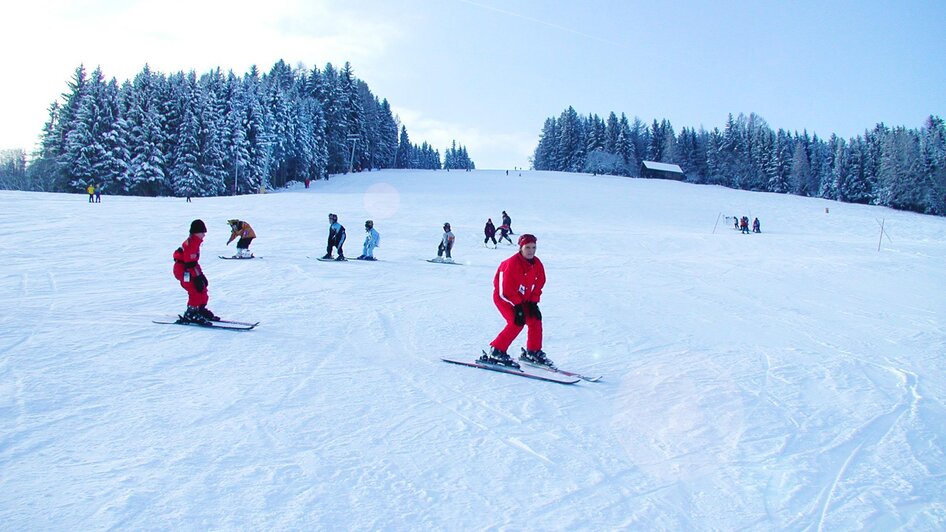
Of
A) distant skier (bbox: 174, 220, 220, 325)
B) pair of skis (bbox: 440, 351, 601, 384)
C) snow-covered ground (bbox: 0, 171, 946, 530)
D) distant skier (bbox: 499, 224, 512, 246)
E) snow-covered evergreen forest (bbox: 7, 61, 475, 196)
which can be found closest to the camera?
snow-covered ground (bbox: 0, 171, 946, 530)

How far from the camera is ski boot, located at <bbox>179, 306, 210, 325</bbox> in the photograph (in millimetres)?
7949

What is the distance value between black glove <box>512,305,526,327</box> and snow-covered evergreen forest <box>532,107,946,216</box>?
273 feet

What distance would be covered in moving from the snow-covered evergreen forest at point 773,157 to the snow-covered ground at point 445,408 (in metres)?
72.0

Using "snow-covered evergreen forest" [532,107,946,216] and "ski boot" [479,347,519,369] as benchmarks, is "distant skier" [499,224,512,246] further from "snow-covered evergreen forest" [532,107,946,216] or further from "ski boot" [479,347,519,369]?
"snow-covered evergreen forest" [532,107,946,216]

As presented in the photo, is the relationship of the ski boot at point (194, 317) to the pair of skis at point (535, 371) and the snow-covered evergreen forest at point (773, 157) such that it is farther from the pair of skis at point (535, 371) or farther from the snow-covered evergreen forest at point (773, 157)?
the snow-covered evergreen forest at point (773, 157)

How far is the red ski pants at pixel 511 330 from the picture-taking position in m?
6.55

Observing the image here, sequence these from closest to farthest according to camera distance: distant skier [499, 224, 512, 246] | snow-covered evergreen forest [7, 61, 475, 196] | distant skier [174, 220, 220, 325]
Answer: distant skier [174, 220, 220, 325] < distant skier [499, 224, 512, 246] < snow-covered evergreen forest [7, 61, 475, 196]

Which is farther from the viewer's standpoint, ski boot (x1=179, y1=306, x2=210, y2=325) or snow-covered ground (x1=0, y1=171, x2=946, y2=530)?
ski boot (x1=179, y1=306, x2=210, y2=325)

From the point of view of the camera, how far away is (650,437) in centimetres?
466

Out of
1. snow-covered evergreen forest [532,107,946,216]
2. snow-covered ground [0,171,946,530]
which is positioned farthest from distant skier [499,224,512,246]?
snow-covered evergreen forest [532,107,946,216]

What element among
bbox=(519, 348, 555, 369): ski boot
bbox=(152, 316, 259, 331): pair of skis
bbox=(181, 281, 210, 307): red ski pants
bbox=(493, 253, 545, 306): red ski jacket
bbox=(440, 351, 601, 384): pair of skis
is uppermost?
bbox=(493, 253, 545, 306): red ski jacket

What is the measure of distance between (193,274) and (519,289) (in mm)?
4753

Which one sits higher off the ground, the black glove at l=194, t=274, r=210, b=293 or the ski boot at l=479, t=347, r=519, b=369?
the black glove at l=194, t=274, r=210, b=293

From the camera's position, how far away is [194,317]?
7.96m
